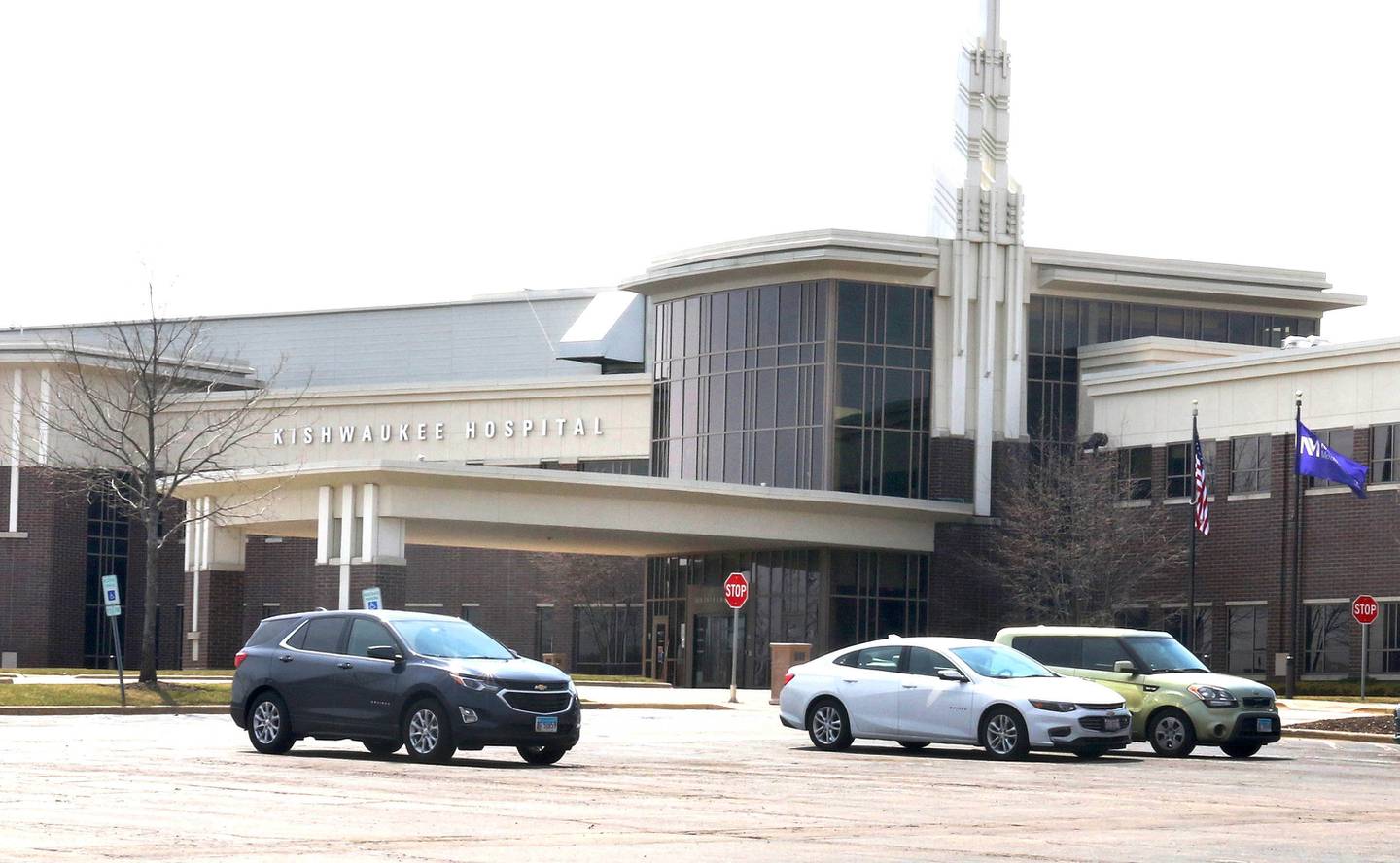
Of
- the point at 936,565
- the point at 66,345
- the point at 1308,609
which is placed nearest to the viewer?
the point at 1308,609

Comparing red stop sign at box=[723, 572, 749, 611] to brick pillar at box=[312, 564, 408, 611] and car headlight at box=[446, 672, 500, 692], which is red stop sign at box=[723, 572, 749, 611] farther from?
car headlight at box=[446, 672, 500, 692]

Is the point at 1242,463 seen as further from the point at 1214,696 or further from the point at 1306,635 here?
the point at 1214,696

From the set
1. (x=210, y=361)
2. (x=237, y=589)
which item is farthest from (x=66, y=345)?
(x=237, y=589)

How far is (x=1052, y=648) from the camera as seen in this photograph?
2755 centimetres

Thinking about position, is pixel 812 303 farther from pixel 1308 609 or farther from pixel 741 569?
pixel 1308 609

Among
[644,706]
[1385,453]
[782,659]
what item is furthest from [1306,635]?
[644,706]

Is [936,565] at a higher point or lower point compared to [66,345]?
lower

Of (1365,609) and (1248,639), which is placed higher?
(1365,609)

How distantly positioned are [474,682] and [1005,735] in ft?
22.2

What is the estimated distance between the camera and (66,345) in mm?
69562

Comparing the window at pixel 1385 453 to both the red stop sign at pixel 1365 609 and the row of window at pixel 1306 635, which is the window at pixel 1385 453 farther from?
the red stop sign at pixel 1365 609

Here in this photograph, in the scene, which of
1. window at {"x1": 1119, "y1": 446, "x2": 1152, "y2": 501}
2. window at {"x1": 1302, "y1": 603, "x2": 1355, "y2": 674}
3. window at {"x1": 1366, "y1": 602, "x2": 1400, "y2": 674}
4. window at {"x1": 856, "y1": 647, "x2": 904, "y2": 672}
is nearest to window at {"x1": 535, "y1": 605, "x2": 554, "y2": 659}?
window at {"x1": 1119, "y1": 446, "x2": 1152, "y2": 501}

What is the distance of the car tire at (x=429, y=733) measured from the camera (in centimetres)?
2105

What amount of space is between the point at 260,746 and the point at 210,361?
53.8m
